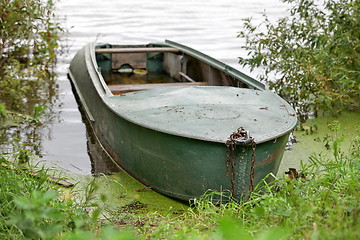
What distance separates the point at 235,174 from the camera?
12.8 ft

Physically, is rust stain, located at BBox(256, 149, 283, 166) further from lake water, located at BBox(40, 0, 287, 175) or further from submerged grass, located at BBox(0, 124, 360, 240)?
lake water, located at BBox(40, 0, 287, 175)

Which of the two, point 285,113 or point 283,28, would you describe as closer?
point 285,113

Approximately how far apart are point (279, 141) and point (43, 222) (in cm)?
212

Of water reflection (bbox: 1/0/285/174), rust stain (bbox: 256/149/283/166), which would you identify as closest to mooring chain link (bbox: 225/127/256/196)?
rust stain (bbox: 256/149/283/166)

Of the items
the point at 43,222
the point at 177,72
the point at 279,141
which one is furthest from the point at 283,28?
the point at 43,222

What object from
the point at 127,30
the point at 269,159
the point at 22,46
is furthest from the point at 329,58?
the point at 127,30

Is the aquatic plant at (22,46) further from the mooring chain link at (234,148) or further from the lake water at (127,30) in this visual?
the mooring chain link at (234,148)

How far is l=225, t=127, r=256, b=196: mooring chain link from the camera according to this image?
3.72 metres

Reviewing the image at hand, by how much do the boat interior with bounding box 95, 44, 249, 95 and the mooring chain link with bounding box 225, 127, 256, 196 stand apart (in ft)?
9.11

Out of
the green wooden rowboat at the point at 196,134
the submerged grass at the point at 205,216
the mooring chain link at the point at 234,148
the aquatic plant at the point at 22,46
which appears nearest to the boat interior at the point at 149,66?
the aquatic plant at the point at 22,46

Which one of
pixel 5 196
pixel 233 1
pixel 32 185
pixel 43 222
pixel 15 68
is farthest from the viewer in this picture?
pixel 233 1

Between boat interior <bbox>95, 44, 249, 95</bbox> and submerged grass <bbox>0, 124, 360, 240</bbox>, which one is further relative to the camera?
boat interior <bbox>95, 44, 249, 95</bbox>

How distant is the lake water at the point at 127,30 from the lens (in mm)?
Answer: 6051

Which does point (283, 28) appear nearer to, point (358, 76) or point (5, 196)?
point (358, 76)
